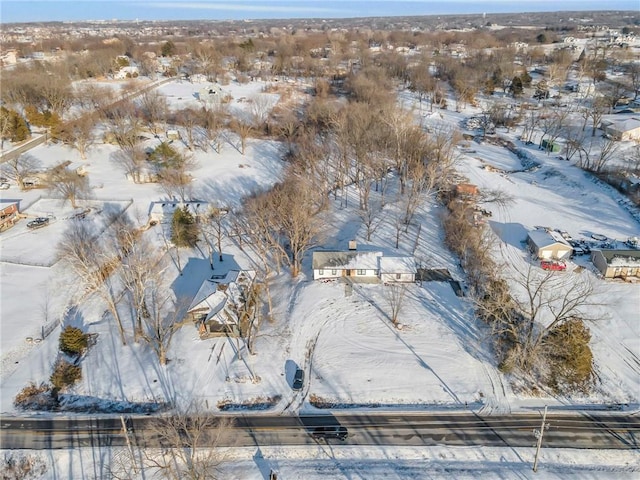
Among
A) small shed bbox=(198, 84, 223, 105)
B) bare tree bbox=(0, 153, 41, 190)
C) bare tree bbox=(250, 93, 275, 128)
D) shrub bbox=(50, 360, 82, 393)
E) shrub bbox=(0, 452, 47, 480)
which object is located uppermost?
small shed bbox=(198, 84, 223, 105)

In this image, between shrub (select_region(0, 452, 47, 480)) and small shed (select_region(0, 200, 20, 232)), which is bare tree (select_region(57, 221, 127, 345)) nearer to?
small shed (select_region(0, 200, 20, 232))

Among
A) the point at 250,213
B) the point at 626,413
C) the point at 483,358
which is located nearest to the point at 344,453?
the point at 483,358

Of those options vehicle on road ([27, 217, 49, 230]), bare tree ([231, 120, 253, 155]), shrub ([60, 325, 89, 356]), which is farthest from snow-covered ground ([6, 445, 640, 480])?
bare tree ([231, 120, 253, 155])

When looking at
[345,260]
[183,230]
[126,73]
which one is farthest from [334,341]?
[126,73]

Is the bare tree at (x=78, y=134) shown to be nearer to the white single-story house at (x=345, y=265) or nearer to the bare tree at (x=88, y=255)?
the bare tree at (x=88, y=255)

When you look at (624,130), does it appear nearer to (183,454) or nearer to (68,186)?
(183,454)

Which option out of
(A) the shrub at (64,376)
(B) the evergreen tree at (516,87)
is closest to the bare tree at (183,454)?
(A) the shrub at (64,376)

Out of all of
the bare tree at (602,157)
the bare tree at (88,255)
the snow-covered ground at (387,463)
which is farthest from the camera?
the bare tree at (602,157)
